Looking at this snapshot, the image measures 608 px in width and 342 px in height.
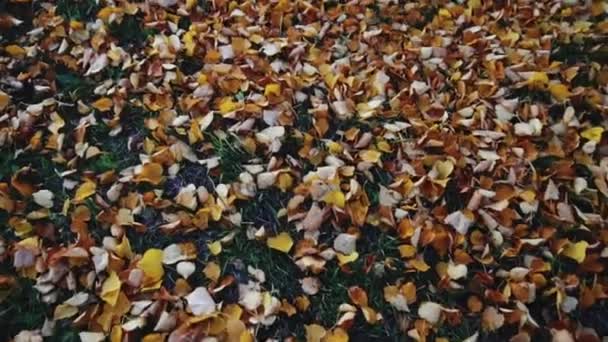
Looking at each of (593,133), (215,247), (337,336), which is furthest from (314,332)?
(593,133)

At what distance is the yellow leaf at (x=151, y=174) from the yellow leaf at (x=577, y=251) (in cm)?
141

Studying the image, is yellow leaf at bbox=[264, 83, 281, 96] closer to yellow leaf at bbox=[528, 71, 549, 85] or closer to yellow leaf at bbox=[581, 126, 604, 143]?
yellow leaf at bbox=[528, 71, 549, 85]

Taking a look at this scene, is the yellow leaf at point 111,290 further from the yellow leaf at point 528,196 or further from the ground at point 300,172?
the yellow leaf at point 528,196

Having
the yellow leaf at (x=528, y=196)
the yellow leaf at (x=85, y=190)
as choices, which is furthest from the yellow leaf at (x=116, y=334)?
the yellow leaf at (x=528, y=196)

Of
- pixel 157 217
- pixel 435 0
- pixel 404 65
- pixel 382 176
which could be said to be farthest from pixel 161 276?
pixel 435 0

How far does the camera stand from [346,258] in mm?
1956

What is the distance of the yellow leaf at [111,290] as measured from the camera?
183 cm

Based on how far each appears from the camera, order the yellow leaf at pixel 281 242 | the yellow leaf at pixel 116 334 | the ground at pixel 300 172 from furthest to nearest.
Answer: the yellow leaf at pixel 281 242 → the ground at pixel 300 172 → the yellow leaf at pixel 116 334

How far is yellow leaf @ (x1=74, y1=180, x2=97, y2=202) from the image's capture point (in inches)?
81.4

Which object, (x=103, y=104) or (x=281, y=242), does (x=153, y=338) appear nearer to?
(x=281, y=242)

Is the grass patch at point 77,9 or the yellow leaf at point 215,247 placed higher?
the grass patch at point 77,9

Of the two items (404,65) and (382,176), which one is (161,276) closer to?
(382,176)

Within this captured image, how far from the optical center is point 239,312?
6.05 feet

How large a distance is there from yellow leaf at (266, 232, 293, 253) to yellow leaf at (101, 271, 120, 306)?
49 cm
